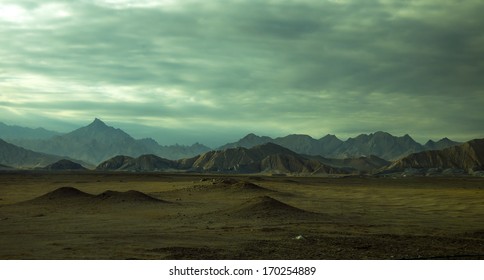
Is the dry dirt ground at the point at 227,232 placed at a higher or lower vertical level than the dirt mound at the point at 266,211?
lower

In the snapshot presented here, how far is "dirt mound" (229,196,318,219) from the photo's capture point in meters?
31.5

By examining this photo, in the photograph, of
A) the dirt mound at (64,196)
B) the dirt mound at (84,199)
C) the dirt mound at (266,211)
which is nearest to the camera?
the dirt mound at (266,211)

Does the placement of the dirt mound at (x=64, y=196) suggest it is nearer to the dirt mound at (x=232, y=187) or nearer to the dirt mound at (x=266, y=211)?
the dirt mound at (x=266, y=211)

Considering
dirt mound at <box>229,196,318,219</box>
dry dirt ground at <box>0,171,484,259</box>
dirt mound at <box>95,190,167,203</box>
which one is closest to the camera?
dry dirt ground at <box>0,171,484,259</box>

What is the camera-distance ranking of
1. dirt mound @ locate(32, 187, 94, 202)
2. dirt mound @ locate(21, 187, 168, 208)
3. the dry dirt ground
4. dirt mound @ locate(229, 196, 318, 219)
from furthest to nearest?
dirt mound @ locate(32, 187, 94, 202) < dirt mound @ locate(21, 187, 168, 208) < dirt mound @ locate(229, 196, 318, 219) < the dry dirt ground

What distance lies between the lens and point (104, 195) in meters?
43.3

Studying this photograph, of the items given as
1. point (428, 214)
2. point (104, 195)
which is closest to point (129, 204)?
point (104, 195)

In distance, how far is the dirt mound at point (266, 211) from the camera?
31.5 metres

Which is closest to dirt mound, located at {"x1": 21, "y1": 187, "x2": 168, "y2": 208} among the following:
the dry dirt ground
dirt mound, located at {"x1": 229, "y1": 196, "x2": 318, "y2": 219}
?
the dry dirt ground

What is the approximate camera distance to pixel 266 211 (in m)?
32.3

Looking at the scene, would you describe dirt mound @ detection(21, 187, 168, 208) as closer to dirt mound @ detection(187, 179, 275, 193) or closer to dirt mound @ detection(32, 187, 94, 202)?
dirt mound @ detection(32, 187, 94, 202)

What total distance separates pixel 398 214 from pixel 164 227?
17.8m

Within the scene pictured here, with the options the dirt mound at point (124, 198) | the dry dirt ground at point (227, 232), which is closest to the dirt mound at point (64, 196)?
the dry dirt ground at point (227, 232)
